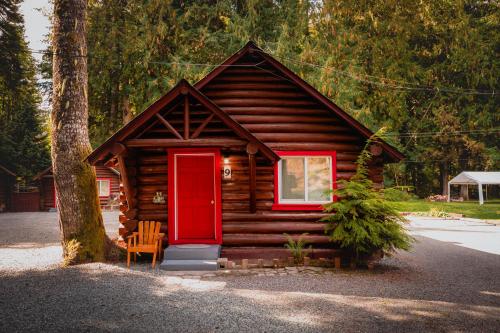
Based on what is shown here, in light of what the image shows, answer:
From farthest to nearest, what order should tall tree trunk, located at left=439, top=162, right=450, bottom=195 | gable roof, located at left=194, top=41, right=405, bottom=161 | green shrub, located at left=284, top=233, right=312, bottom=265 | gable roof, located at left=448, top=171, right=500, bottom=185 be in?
tall tree trunk, located at left=439, top=162, right=450, bottom=195
gable roof, located at left=448, top=171, right=500, bottom=185
gable roof, located at left=194, top=41, right=405, bottom=161
green shrub, located at left=284, top=233, right=312, bottom=265

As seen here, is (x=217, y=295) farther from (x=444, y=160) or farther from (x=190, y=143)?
(x=444, y=160)

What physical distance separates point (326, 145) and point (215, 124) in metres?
3.20

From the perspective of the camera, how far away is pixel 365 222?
363 inches

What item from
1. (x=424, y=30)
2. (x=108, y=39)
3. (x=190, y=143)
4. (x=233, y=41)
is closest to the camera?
(x=190, y=143)

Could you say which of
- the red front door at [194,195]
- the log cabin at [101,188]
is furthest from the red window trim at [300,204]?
the log cabin at [101,188]

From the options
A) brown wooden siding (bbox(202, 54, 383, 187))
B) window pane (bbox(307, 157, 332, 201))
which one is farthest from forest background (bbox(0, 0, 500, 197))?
window pane (bbox(307, 157, 332, 201))

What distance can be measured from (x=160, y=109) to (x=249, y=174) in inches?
116

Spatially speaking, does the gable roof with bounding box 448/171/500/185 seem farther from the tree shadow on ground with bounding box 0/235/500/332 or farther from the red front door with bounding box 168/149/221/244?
the red front door with bounding box 168/149/221/244

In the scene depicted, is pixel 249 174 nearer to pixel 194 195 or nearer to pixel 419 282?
pixel 194 195

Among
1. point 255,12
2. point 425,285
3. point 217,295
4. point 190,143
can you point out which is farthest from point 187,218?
point 255,12

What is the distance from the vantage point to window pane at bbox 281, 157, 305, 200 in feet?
35.7

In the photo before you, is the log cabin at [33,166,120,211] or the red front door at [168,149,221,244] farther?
the log cabin at [33,166,120,211]

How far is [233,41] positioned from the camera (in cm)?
2386

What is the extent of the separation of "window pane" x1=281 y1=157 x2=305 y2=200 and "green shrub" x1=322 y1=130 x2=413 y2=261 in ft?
3.96
